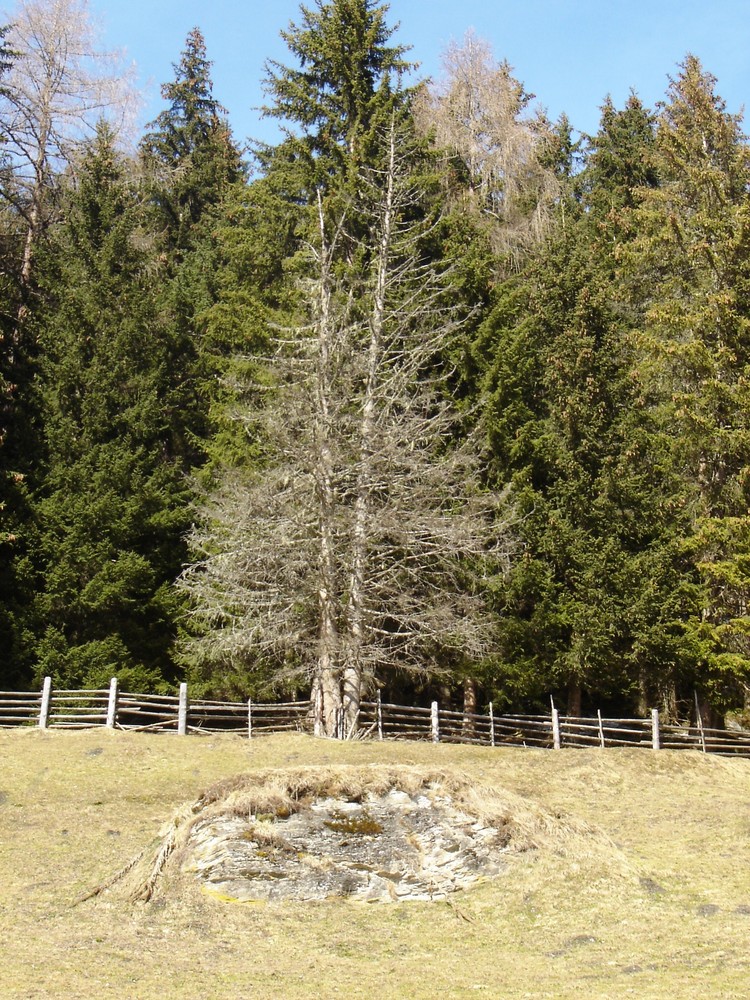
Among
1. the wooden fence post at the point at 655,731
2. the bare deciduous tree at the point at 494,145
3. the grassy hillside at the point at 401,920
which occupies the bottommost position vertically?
the grassy hillside at the point at 401,920

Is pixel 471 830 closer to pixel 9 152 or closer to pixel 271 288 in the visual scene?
pixel 271 288

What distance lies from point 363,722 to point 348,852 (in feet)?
33.8

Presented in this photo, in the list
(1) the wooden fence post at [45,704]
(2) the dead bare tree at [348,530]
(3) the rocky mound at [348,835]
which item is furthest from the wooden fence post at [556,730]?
(1) the wooden fence post at [45,704]

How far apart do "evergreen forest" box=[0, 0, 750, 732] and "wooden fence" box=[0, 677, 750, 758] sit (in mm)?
783

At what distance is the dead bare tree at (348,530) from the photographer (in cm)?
1977

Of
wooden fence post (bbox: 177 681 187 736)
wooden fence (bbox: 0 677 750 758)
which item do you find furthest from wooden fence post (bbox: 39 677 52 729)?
wooden fence post (bbox: 177 681 187 736)

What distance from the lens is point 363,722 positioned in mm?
21812

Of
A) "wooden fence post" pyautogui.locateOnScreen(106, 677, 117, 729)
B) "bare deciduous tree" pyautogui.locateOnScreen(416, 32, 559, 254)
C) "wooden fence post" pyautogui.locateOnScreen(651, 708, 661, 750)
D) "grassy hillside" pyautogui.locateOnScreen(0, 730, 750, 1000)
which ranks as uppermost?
"bare deciduous tree" pyautogui.locateOnScreen(416, 32, 559, 254)

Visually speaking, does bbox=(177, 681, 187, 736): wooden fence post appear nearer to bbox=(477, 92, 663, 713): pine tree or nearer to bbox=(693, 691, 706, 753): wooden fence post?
bbox=(477, 92, 663, 713): pine tree

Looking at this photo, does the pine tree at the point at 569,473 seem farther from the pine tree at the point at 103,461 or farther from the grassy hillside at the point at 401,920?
the pine tree at the point at 103,461

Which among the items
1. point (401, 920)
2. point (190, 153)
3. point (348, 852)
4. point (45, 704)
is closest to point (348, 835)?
point (348, 852)

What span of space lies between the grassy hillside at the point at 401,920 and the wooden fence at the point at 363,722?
395 centimetres

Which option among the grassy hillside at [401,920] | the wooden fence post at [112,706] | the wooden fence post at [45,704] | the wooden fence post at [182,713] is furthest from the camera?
the wooden fence post at [182,713]

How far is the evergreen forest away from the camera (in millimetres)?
20609
